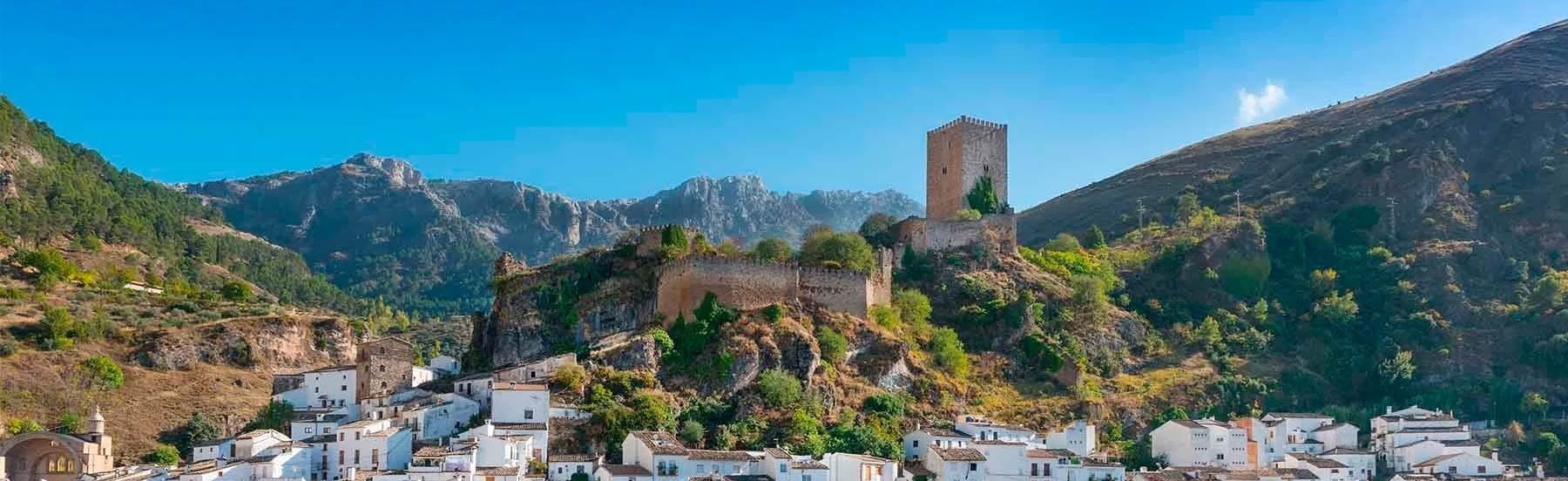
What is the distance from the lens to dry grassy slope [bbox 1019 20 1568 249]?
3091 inches

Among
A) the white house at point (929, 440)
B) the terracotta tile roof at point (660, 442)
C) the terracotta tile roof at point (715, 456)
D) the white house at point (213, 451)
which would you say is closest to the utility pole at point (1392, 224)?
the white house at point (929, 440)

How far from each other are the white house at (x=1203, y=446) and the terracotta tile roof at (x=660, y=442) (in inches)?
704

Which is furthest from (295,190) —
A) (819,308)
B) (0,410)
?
(819,308)

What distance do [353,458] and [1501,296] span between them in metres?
50.4

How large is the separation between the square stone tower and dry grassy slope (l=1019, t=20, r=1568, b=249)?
60.7 ft

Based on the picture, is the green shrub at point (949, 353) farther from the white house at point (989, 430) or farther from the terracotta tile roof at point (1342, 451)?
the terracotta tile roof at point (1342, 451)

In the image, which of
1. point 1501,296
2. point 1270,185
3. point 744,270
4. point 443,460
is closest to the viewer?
point 443,460

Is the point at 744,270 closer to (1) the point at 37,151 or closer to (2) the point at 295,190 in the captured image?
(1) the point at 37,151

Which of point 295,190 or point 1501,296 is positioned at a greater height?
point 295,190

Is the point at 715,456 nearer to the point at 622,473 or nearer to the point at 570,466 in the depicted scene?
the point at 622,473

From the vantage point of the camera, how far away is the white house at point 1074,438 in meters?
52.2

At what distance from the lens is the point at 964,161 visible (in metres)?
70.5

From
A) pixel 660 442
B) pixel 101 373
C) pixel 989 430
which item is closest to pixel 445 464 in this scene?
pixel 660 442

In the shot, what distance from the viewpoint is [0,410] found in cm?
5672
